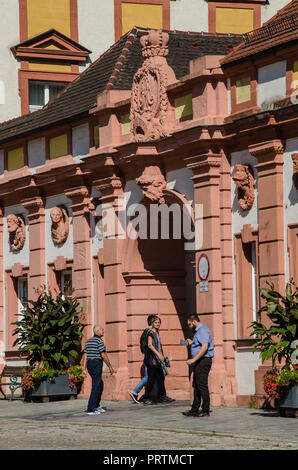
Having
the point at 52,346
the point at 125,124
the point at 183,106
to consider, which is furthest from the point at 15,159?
the point at 183,106

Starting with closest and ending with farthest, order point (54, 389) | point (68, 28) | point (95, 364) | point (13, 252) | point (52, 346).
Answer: point (95, 364)
point (54, 389)
point (52, 346)
point (13, 252)
point (68, 28)

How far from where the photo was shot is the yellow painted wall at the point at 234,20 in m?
41.4

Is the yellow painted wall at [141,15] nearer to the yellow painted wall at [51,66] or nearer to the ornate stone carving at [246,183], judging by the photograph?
the yellow painted wall at [51,66]

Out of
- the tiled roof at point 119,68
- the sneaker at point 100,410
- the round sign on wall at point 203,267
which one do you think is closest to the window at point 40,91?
the tiled roof at point 119,68

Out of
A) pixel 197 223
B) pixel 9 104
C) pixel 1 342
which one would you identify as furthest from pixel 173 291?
pixel 9 104

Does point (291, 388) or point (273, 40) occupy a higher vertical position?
point (273, 40)

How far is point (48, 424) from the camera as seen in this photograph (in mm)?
24172

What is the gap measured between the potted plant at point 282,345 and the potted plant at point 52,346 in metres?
7.98

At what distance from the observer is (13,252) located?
36.0 meters

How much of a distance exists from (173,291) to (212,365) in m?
4.52

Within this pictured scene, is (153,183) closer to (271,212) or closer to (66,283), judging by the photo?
(271,212)

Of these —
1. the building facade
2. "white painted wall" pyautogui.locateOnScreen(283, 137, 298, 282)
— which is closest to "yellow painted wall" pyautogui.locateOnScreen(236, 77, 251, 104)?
"white painted wall" pyautogui.locateOnScreen(283, 137, 298, 282)

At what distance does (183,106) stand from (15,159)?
8.39m
